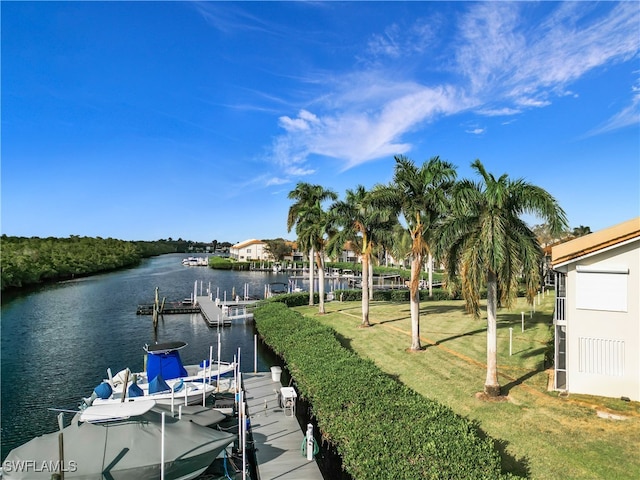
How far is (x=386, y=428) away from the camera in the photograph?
1152 centimetres

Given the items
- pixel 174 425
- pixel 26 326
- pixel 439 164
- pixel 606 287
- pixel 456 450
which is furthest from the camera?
pixel 26 326

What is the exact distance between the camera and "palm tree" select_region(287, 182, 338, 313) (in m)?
39.4

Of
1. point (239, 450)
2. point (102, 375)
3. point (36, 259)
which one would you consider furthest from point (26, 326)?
A: point (36, 259)

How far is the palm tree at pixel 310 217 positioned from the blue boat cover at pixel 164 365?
18.0 meters

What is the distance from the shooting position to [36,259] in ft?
286

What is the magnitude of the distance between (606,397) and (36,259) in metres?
101

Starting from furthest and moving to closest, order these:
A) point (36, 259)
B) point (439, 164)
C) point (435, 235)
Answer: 1. point (36, 259)
2. point (439, 164)
3. point (435, 235)

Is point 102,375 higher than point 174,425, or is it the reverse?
point 174,425

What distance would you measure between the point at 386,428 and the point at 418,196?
561 inches

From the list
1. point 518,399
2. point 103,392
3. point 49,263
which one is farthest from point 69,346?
point 49,263

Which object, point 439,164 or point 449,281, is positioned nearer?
point 449,281

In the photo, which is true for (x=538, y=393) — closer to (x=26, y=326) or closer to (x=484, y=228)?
(x=484, y=228)

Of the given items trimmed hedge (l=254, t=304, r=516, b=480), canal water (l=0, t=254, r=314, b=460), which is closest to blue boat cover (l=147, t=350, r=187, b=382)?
canal water (l=0, t=254, r=314, b=460)

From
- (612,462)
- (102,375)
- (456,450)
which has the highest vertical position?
(456,450)
